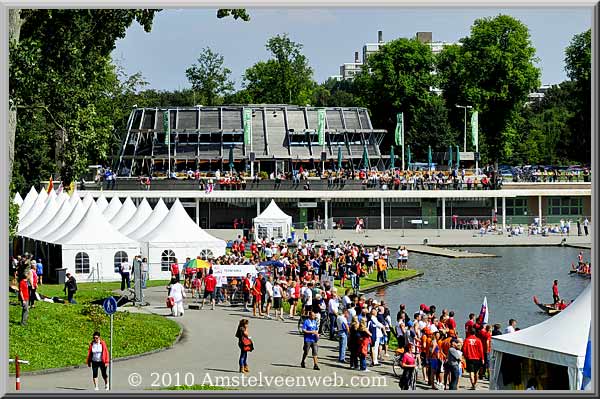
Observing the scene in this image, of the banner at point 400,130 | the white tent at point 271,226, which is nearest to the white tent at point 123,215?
the white tent at point 271,226

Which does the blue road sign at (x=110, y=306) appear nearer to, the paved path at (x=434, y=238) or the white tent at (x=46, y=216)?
the white tent at (x=46, y=216)

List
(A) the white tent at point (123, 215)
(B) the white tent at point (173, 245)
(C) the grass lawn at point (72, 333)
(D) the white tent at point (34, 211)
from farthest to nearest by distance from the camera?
(D) the white tent at point (34, 211) → (A) the white tent at point (123, 215) → (B) the white tent at point (173, 245) → (C) the grass lawn at point (72, 333)

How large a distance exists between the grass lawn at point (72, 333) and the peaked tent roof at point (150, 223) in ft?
40.0

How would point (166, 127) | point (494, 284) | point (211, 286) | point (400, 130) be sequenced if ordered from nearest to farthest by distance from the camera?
point (211, 286) < point (494, 284) < point (166, 127) < point (400, 130)

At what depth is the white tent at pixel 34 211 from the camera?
1832 inches

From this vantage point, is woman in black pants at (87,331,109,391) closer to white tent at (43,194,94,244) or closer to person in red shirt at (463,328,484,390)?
person in red shirt at (463,328,484,390)

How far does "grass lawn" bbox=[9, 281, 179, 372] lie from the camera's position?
68.4ft

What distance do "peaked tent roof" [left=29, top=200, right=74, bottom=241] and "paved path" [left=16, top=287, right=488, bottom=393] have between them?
16.6m

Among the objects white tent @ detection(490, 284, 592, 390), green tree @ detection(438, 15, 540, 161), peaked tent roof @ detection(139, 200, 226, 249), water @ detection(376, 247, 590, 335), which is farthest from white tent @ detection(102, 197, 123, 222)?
green tree @ detection(438, 15, 540, 161)

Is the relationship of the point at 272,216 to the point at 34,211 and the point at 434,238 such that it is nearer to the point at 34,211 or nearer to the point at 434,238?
the point at 434,238

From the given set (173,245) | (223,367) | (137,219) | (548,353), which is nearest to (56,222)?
(137,219)

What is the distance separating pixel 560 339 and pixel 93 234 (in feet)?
78.9

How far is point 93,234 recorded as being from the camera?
37219 millimetres

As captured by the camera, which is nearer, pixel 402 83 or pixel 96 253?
pixel 96 253
